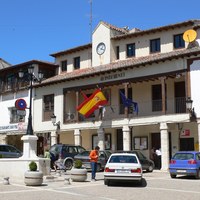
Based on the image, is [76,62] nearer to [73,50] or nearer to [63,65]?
[73,50]

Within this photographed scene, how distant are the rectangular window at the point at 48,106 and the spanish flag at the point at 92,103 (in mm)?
5320

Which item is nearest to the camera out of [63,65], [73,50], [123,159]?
[123,159]

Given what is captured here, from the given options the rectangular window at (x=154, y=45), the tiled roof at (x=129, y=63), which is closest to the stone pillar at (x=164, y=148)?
the tiled roof at (x=129, y=63)

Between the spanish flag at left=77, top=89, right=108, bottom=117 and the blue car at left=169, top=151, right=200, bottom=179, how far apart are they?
32.0 feet

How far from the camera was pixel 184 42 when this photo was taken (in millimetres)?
27719

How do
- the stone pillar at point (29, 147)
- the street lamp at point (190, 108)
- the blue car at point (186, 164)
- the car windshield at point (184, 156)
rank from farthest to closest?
the street lamp at point (190, 108), the car windshield at point (184, 156), the blue car at point (186, 164), the stone pillar at point (29, 147)

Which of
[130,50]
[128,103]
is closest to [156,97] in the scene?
[128,103]

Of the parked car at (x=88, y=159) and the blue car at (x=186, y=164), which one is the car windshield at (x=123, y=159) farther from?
the parked car at (x=88, y=159)

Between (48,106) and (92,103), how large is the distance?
6.70 meters

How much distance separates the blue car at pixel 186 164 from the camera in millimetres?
19078

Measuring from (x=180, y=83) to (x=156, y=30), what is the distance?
14.6 feet

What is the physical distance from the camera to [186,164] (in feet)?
63.1

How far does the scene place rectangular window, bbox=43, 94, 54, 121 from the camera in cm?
3362

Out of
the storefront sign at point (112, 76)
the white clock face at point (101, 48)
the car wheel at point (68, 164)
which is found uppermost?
the white clock face at point (101, 48)
